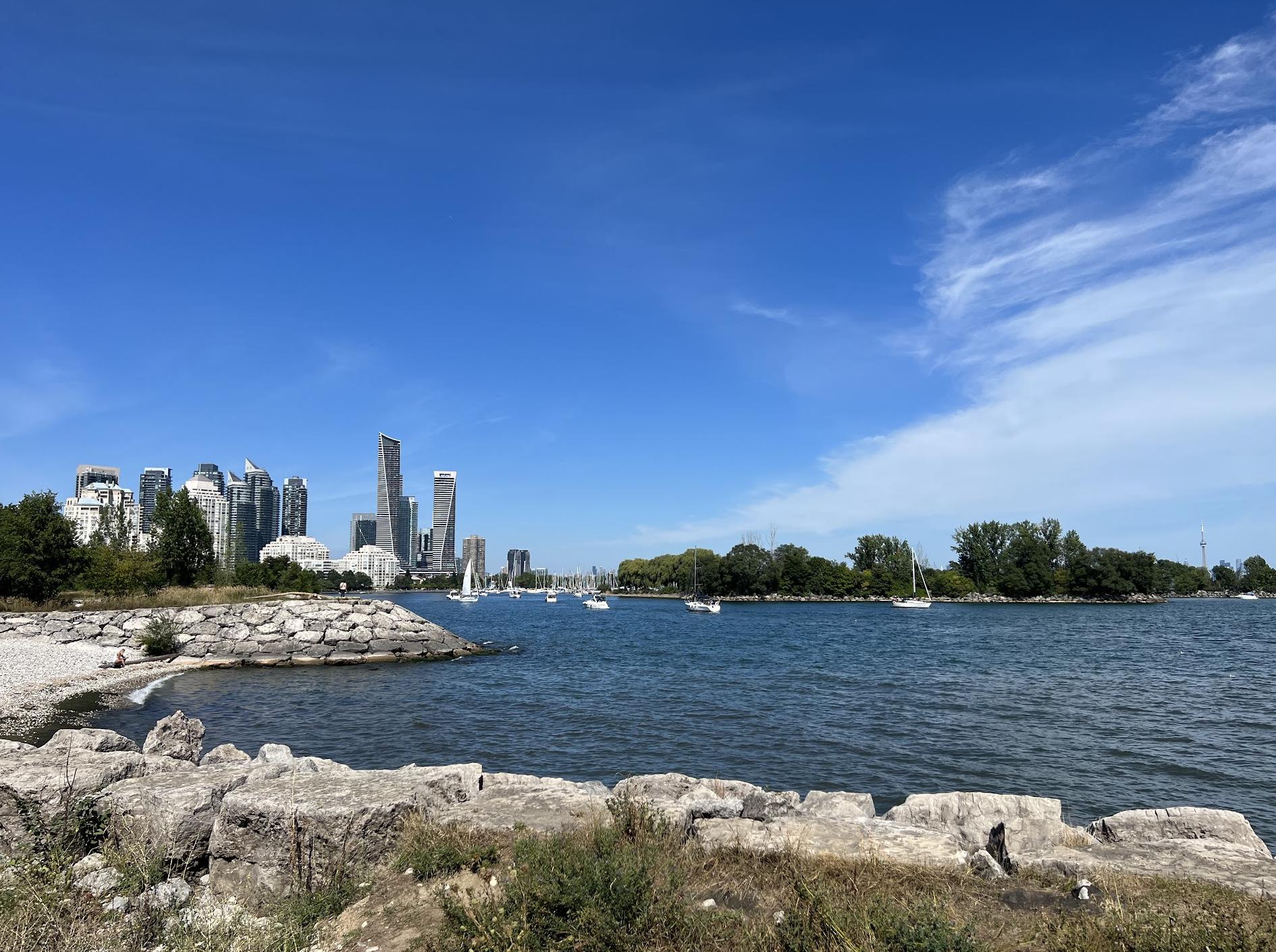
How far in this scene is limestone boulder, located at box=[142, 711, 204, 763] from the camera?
13.3 metres

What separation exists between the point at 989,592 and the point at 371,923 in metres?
178

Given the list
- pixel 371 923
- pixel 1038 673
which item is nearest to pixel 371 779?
pixel 371 923

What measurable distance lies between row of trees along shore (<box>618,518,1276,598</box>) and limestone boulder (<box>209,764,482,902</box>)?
6515 inches

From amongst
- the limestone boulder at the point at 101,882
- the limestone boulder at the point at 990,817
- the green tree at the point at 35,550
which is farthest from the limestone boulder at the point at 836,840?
the green tree at the point at 35,550

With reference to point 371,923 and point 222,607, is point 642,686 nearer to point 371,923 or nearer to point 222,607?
point 371,923

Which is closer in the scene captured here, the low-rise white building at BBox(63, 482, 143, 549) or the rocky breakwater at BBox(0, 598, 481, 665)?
the rocky breakwater at BBox(0, 598, 481, 665)

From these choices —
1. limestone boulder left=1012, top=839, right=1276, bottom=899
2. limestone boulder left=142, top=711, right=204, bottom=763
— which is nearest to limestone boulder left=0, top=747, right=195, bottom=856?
limestone boulder left=142, top=711, right=204, bottom=763

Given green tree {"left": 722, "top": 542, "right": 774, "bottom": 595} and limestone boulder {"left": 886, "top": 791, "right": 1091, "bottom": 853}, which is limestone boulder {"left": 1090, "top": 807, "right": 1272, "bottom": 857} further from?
green tree {"left": 722, "top": 542, "right": 774, "bottom": 595}

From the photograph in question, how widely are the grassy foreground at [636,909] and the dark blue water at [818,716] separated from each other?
9.71 meters

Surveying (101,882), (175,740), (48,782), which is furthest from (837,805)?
(175,740)

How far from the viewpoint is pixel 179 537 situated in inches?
2648

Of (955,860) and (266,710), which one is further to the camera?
(266,710)

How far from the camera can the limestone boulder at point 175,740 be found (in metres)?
13.3

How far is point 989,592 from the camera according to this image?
164250mm
